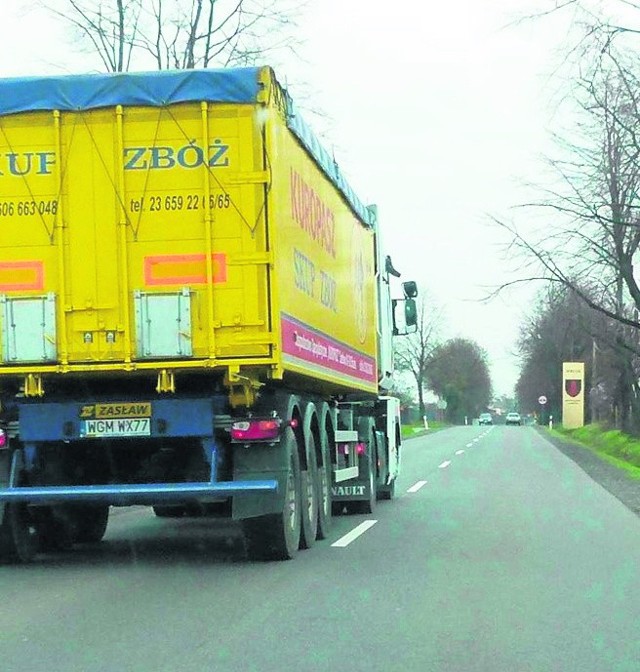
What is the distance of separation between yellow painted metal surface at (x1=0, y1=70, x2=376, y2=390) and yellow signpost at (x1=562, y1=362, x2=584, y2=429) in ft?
225

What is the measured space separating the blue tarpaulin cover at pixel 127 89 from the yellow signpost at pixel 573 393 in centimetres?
6887

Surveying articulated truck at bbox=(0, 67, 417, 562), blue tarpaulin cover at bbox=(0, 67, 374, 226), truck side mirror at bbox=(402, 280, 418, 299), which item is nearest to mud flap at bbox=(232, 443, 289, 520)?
articulated truck at bbox=(0, 67, 417, 562)

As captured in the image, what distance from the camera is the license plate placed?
32.0 feet

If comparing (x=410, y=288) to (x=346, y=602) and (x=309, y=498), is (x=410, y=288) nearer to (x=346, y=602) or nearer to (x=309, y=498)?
(x=309, y=498)

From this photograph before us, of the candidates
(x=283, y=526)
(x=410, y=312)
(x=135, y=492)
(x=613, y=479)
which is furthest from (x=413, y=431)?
(x=135, y=492)

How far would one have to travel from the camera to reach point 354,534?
12992 mm

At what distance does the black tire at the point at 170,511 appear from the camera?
15148 millimetres

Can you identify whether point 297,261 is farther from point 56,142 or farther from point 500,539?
point 500,539

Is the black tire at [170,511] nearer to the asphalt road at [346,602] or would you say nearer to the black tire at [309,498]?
the asphalt road at [346,602]

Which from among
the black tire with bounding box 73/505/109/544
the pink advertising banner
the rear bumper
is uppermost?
the pink advertising banner

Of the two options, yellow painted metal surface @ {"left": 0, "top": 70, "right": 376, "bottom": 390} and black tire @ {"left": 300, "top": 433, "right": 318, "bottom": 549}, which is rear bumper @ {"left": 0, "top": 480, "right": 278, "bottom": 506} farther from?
black tire @ {"left": 300, "top": 433, "right": 318, "bottom": 549}

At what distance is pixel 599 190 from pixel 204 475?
1521 cm

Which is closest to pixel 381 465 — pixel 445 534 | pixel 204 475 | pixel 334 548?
pixel 445 534

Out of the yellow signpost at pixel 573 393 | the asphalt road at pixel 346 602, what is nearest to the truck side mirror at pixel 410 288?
the asphalt road at pixel 346 602
